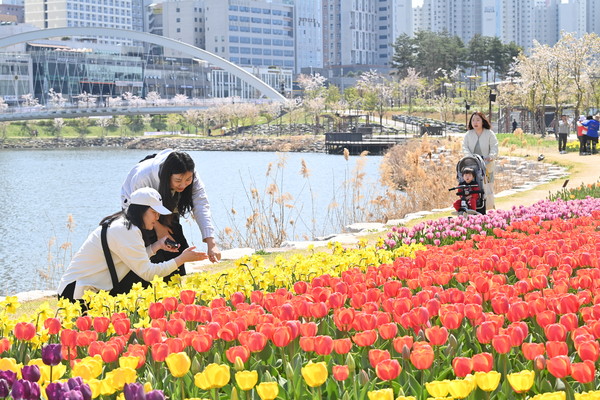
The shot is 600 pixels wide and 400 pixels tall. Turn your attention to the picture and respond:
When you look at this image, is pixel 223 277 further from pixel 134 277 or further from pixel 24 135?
pixel 24 135

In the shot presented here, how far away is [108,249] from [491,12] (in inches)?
6648

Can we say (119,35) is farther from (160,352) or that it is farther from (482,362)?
(482,362)

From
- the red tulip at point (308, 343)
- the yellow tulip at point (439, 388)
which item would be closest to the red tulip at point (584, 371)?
the yellow tulip at point (439, 388)

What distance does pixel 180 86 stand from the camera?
90.9 metres

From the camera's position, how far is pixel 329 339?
2566mm

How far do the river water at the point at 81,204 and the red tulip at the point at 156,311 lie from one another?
4.95 m

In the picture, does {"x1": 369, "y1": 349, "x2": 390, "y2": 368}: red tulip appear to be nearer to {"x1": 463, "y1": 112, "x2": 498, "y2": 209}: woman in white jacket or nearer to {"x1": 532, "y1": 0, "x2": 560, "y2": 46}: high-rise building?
{"x1": 463, "y1": 112, "x2": 498, "y2": 209}: woman in white jacket

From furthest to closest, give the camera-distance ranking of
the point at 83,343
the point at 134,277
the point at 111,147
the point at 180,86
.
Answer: the point at 180,86
the point at 111,147
the point at 134,277
the point at 83,343

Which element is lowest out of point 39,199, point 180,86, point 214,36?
point 39,199

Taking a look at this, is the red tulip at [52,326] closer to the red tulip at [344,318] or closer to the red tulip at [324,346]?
the red tulip at [344,318]

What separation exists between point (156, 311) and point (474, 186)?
613 cm

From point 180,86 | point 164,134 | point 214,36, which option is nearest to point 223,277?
point 164,134

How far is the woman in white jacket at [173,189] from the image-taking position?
4781mm

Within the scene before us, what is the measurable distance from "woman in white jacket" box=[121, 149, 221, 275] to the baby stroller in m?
4.26
